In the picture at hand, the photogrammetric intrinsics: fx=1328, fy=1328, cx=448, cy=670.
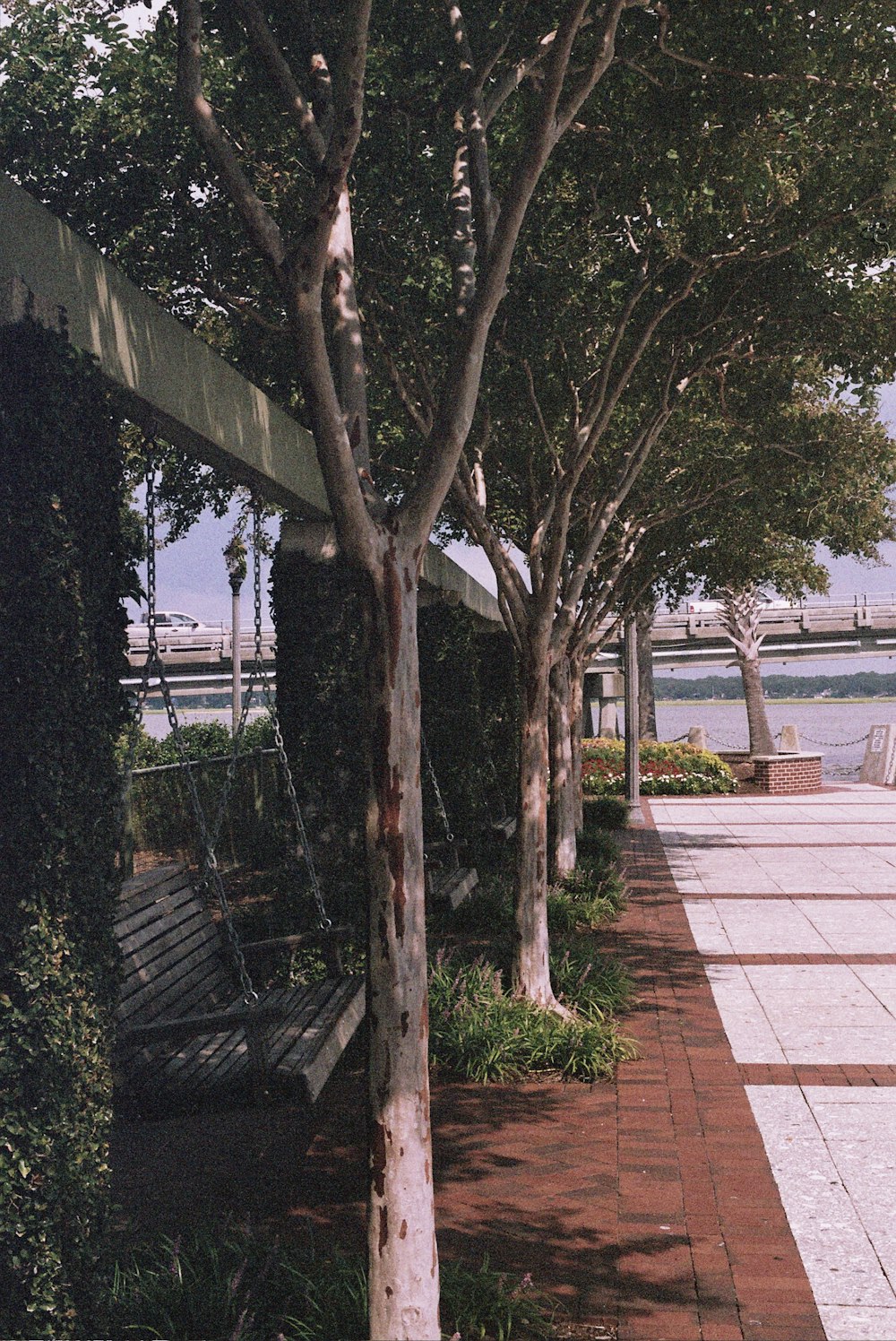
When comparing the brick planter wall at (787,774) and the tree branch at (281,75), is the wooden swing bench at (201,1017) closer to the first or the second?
the tree branch at (281,75)

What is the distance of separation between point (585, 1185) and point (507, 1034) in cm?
190

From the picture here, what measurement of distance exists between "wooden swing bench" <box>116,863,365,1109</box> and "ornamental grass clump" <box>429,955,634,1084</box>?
67cm

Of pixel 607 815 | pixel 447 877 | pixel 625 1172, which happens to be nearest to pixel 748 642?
pixel 607 815

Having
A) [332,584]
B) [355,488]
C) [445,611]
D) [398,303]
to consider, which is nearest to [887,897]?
[445,611]

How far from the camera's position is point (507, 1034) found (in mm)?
7609

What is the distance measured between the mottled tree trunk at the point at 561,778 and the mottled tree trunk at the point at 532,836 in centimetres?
404

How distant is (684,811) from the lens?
2461 cm

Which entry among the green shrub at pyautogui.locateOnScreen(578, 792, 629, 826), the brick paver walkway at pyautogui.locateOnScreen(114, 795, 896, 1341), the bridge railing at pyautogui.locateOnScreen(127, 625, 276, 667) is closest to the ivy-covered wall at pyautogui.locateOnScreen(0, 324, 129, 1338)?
the brick paver walkway at pyautogui.locateOnScreen(114, 795, 896, 1341)

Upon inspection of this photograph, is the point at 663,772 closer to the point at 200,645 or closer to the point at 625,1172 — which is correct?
the point at 625,1172

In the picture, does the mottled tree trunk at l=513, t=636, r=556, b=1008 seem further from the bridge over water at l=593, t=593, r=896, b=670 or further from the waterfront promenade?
the bridge over water at l=593, t=593, r=896, b=670

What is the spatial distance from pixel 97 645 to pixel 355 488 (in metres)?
1.03

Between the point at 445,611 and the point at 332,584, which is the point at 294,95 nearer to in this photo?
the point at 332,584

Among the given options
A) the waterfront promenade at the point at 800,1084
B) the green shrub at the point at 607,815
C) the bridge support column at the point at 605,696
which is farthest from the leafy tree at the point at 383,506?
the bridge support column at the point at 605,696

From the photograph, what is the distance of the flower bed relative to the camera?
93.2 ft
